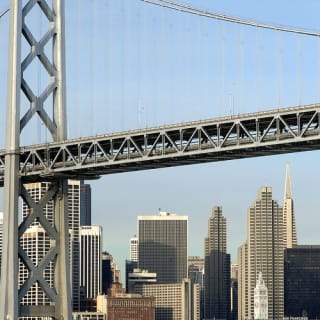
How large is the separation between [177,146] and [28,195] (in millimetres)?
6306

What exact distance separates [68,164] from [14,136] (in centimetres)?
206

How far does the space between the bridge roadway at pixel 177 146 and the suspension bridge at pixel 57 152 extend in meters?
0.03

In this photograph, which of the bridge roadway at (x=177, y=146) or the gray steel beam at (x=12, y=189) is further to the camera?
the gray steel beam at (x=12, y=189)

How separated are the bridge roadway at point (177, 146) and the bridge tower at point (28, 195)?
698 millimetres

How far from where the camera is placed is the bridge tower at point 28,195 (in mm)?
51562

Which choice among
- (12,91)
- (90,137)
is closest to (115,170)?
(90,137)

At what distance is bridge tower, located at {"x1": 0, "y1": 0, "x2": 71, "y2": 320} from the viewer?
51562 mm

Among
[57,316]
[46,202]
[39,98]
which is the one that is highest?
[39,98]

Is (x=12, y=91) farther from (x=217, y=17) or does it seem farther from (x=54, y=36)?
(x=217, y=17)

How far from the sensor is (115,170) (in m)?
50.9

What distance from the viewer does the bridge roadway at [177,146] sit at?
46.4 m

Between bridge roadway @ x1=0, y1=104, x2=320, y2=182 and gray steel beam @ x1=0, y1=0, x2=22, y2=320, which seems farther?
gray steel beam @ x1=0, y1=0, x2=22, y2=320

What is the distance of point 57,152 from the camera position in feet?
170

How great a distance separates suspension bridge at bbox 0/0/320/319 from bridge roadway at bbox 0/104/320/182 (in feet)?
0.11
